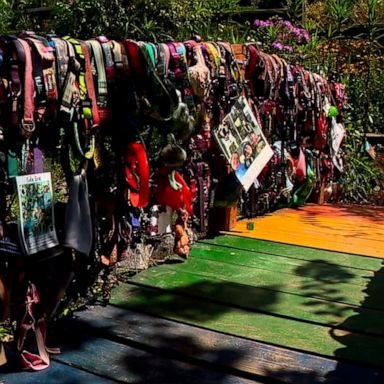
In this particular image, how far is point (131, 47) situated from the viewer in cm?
272

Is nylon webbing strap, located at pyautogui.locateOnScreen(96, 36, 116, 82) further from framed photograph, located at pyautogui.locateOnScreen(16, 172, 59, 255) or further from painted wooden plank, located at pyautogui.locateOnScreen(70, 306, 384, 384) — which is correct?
painted wooden plank, located at pyautogui.locateOnScreen(70, 306, 384, 384)

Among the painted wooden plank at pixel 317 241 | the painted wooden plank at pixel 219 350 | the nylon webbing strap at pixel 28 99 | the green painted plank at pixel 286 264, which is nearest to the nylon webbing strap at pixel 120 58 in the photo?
the nylon webbing strap at pixel 28 99

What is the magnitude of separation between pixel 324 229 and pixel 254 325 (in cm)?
197

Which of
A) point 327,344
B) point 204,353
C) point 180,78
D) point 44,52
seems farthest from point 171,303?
point 44,52

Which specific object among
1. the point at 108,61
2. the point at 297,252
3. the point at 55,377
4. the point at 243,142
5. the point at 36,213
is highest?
the point at 108,61

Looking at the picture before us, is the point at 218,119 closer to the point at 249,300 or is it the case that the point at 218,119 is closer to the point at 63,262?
the point at 249,300

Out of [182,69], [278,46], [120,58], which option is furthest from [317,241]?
[278,46]

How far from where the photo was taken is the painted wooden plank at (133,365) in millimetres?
2344

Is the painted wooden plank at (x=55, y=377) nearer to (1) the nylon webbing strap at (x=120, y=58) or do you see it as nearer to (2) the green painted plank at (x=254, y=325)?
(2) the green painted plank at (x=254, y=325)

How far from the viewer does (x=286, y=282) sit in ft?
11.1

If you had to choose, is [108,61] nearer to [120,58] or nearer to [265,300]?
[120,58]

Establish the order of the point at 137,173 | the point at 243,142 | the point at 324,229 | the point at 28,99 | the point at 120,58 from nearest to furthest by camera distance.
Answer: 1. the point at 28,99
2. the point at 120,58
3. the point at 137,173
4. the point at 243,142
5. the point at 324,229

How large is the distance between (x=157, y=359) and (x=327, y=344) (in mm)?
667

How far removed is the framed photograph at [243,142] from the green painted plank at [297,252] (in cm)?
40
